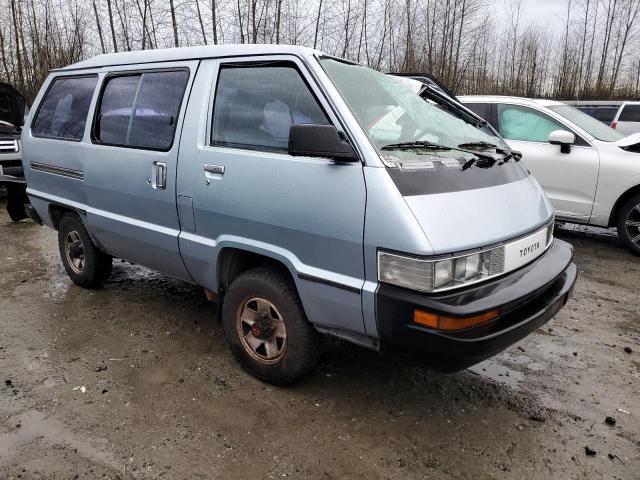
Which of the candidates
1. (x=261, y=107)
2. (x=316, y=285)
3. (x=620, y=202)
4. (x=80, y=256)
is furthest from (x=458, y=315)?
(x=620, y=202)

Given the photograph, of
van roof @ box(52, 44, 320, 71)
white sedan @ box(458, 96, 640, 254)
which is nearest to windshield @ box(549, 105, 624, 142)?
white sedan @ box(458, 96, 640, 254)

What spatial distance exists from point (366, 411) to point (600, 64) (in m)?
25.0

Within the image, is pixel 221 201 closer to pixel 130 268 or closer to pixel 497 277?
pixel 497 277

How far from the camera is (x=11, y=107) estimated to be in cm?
901

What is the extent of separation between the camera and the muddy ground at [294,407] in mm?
2459

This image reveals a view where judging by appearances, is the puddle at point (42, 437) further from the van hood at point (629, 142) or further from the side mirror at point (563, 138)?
the van hood at point (629, 142)

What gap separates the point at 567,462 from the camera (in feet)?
8.16

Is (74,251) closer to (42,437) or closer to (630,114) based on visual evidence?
(42,437)

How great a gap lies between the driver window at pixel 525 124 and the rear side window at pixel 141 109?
467 centimetres

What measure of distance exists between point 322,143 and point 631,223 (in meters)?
4.94

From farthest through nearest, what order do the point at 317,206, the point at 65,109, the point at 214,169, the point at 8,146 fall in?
the point at 8,146 → the point at 65,109 → the point at 214,169 → the point at 317,206

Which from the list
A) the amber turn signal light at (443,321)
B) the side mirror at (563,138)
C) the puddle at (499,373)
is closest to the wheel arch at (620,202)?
the side mirror at (563,138)

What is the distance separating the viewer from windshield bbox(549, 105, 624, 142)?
612cm

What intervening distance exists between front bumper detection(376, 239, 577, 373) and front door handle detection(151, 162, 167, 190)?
5.73 feet
